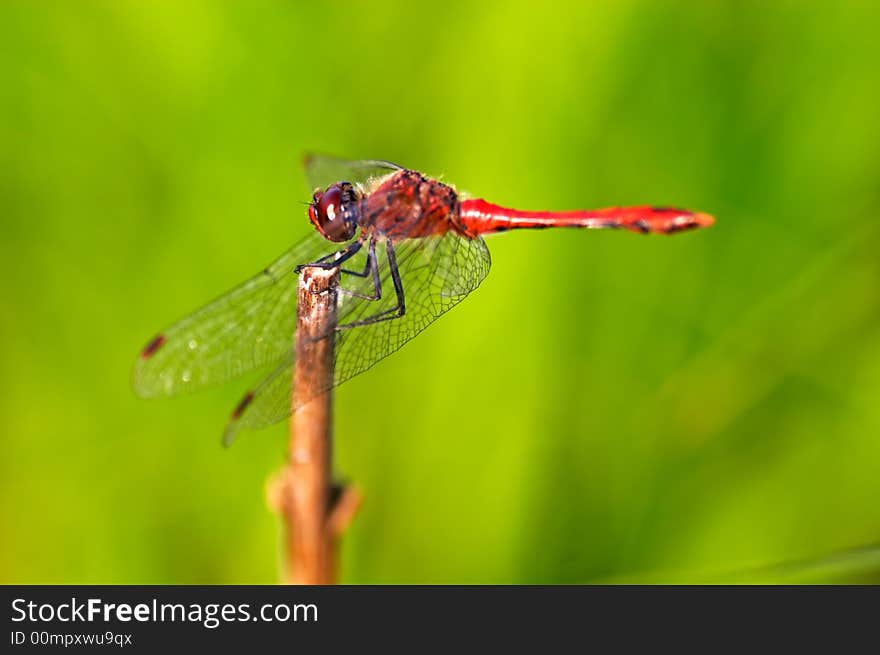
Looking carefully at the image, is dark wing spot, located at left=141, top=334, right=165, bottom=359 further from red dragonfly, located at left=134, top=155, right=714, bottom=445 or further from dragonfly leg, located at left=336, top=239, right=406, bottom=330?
dragonfly leg, located at left=336, top=239, right=406, bottom=330

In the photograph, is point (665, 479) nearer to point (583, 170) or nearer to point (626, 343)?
point (626, 343)

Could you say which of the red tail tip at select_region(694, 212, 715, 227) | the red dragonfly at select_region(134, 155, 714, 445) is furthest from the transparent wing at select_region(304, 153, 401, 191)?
the red tail tip at select_region(694, 212, 715, 227)

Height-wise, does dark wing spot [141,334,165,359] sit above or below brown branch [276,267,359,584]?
above

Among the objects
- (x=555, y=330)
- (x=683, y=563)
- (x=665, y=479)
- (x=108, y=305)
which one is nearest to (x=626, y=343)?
(x=555, y=330)

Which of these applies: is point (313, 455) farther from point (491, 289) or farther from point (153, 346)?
point (491, 289)

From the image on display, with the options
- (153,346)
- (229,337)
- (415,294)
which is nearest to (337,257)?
(415,294)

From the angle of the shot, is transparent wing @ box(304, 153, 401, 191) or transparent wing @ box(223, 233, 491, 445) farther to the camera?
transparent wing @ box(304, 153, 401, 191)

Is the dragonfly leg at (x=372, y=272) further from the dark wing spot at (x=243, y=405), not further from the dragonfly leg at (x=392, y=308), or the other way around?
the dark wing spot at (x=243, y=405)

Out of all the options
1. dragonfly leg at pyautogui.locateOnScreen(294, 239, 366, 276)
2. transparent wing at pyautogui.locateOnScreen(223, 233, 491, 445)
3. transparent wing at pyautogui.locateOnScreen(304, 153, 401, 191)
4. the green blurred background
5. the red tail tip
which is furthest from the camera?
transparent wing at pyautogui.locateOnScreen(304, 153, 401, 191)
